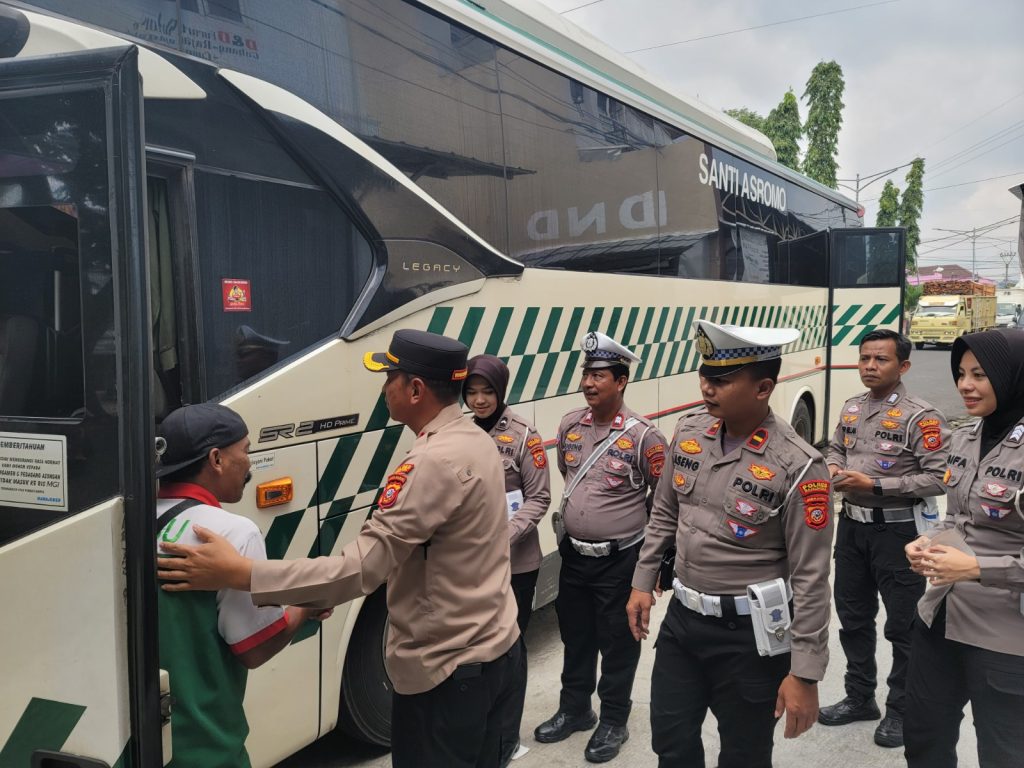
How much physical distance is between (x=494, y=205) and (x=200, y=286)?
177 cm

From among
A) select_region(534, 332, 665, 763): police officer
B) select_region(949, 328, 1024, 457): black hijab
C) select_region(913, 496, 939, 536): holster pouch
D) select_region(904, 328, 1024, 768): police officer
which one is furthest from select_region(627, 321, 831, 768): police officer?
select_region(913, 496, 939, 536): holster pouch

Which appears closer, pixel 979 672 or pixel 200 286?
pixel 979 672

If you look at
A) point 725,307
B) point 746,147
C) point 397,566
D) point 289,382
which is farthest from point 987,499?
point 746,147

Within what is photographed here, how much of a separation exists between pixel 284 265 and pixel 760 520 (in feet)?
6.30

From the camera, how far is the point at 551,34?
15.7 ft

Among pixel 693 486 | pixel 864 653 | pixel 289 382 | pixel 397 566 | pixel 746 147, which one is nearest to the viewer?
pixel 397 566

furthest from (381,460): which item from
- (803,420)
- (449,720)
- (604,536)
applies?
(803,420)

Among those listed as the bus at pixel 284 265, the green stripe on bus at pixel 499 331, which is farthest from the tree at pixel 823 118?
the green stripe on bus at pixel 499 331

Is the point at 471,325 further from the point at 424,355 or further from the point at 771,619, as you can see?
the point at 771,619

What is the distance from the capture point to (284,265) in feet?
9.62

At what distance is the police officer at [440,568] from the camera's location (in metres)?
1.97

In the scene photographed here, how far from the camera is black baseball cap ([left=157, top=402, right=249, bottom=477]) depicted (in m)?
1.79

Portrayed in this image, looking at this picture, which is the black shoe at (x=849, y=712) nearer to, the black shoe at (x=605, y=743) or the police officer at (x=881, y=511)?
the police officer at (x=881, y=511)

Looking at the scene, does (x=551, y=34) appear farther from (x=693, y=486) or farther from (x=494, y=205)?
(x=693, y=486)
